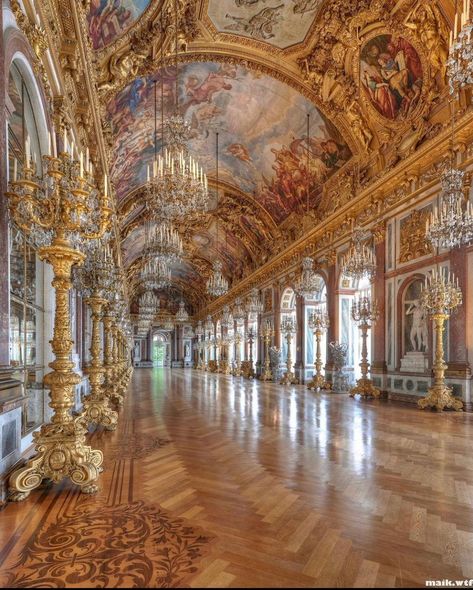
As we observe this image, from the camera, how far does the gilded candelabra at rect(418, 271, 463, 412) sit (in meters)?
8.22

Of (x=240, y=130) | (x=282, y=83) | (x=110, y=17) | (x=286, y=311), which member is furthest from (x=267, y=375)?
(x=110, y=17)

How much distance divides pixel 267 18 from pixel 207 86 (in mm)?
2978

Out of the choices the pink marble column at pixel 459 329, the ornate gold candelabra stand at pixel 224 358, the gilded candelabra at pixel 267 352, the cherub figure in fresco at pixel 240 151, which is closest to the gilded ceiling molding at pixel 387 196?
the pink marble column at pixel 459 329

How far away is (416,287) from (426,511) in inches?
318

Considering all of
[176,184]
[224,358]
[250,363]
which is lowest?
[224,358]

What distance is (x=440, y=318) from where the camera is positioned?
8414 millimetres

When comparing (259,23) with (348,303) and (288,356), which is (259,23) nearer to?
(348,303)

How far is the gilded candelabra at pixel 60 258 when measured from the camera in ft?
10.8

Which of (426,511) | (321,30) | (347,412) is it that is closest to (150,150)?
(321,30)

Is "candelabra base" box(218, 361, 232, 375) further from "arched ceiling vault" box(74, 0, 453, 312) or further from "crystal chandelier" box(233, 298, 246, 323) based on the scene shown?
"arched ceiling vault" box(74, 0, 453, 312)

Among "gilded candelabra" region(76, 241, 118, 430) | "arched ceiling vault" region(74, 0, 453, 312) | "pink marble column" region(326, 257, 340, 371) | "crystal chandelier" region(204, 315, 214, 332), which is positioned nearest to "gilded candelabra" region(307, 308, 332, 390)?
"pink marble column" region(326, 257, 340, 371)

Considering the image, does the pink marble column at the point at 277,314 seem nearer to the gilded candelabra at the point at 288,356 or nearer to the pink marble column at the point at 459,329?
the gilded candelabra at the point at 288,356

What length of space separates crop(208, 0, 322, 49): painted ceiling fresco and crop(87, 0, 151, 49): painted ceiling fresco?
A: 7.28ft

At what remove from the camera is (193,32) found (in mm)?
9680
